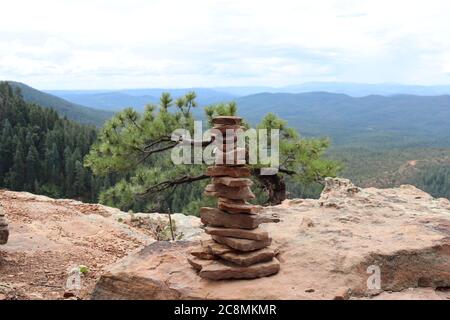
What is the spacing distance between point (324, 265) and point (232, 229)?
1.38 m

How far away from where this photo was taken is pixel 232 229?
277 inches

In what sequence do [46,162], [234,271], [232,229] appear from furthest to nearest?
[46,162]
[232,229]
[234,271]

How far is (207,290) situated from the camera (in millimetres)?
6535

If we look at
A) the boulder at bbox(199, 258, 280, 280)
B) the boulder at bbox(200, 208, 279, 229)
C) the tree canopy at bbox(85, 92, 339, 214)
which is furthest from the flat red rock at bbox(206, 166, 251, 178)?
the tree canopy at bbox(85, 92, 339, 214)

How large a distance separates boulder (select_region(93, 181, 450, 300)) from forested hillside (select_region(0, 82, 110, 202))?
63.4m

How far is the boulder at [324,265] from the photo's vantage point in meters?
6.48

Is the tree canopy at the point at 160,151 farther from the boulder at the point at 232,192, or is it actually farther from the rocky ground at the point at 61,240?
the boulder at the point at 232,192

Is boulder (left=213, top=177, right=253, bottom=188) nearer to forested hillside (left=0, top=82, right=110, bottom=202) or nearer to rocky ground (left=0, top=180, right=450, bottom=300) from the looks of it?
rocky ground (left=0, top=180, right=450, bottom=300)

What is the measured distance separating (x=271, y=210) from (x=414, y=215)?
2650 millimetres

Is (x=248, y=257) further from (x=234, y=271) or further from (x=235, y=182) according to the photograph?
(x=235, y=182)

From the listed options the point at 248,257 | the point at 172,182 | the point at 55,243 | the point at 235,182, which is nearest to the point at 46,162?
the point at 172,182

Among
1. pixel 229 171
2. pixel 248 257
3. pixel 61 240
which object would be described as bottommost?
pixel 61 240

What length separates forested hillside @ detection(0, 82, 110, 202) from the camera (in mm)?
72938
